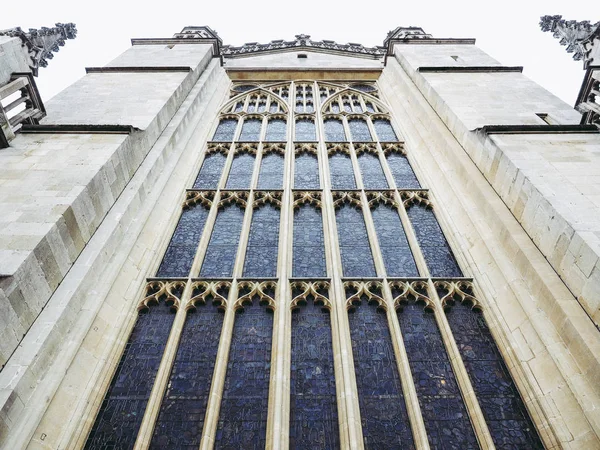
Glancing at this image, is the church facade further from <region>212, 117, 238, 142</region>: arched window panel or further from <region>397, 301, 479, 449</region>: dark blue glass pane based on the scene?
<region>212, 117, 238, 142</region>: arched window panel

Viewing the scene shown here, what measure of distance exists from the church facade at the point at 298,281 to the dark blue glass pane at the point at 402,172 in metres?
0.05

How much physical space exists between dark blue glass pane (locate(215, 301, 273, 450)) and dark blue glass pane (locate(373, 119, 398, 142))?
21.7 ft

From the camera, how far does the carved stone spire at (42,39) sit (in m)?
8.72

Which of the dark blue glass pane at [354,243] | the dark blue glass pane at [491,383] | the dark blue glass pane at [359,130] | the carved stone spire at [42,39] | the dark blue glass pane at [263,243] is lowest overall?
the dark blue glass pane at [491,383]

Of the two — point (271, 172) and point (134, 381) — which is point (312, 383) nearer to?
point (134, 381)

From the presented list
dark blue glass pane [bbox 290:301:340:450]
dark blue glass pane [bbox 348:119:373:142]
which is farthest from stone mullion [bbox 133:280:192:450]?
dark blue glass pane [bbox 348:119:373:142]

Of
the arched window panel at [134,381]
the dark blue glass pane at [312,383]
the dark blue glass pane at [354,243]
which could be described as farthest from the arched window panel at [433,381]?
the arched window panel at [134,381]

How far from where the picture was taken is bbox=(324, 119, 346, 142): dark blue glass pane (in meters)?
11.5

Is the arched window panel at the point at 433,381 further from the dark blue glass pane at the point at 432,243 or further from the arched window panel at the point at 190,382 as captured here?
the arched window panel at the point at 190,382

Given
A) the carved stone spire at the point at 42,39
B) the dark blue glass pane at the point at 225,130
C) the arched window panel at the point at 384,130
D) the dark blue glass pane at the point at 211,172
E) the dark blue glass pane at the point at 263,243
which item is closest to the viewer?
the dark blue glass pane at the point at 263,243

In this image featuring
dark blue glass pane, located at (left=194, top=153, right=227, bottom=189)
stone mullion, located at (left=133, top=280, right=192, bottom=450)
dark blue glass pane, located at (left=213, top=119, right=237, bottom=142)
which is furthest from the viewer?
dark blue glass pane, located at (left=213, top=119, right=237, bottom=142)

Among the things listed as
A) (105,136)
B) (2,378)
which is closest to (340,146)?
(105,136)

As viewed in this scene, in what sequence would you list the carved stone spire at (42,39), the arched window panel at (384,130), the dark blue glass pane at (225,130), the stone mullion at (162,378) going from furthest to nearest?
the arched window panel at (384,130) → the dark blue glass pane at (225,130) → the carved stone spire at (42,39) → the stone mullion at (162,378)

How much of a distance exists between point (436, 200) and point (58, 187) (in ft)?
20.5
